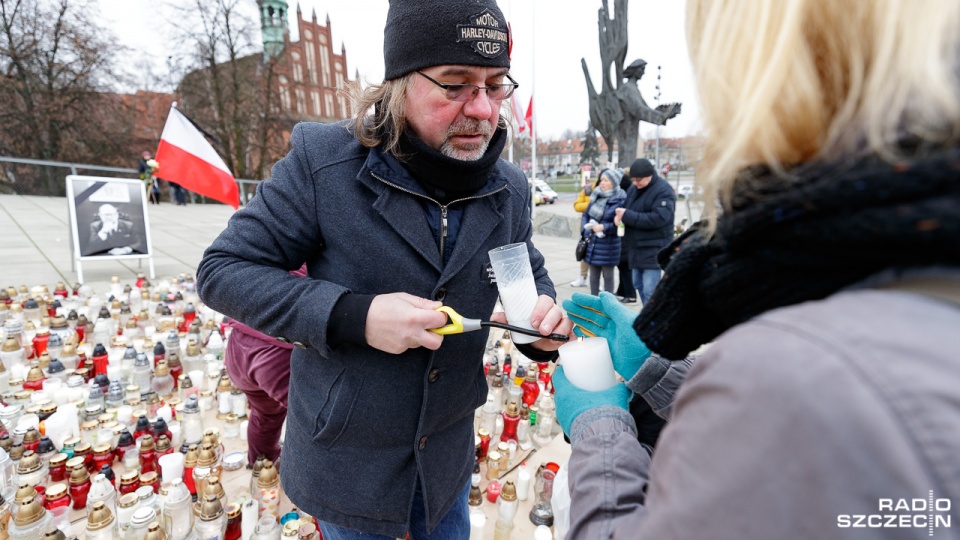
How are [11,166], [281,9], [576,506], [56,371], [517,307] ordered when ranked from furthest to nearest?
[281,9]
[11,166]
[56,371]
[517,307]
[576,506]

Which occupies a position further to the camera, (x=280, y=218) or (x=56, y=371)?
(x=56, y=371)

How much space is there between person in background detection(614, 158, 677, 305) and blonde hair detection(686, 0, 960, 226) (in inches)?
210

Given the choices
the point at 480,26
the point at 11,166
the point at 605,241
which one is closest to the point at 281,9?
the point at 11,166

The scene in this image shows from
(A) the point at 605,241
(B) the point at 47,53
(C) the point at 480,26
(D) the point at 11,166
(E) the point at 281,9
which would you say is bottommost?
(A) the point at 605,241

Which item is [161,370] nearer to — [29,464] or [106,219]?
A: [29,464]

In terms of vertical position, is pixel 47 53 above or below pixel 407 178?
above

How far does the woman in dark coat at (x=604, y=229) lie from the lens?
6.27 m

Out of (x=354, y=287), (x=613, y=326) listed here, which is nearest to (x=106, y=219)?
(x=354, y=287)

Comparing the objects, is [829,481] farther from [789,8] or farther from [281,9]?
[281,9]

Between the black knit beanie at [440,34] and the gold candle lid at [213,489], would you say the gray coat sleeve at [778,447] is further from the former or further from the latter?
the gold candle lid at [213,489]

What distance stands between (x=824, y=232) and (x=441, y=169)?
110 cm

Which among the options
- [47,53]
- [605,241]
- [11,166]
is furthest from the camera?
[47,53]

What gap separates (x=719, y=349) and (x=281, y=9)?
190 ft

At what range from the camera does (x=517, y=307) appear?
57.4 inches
